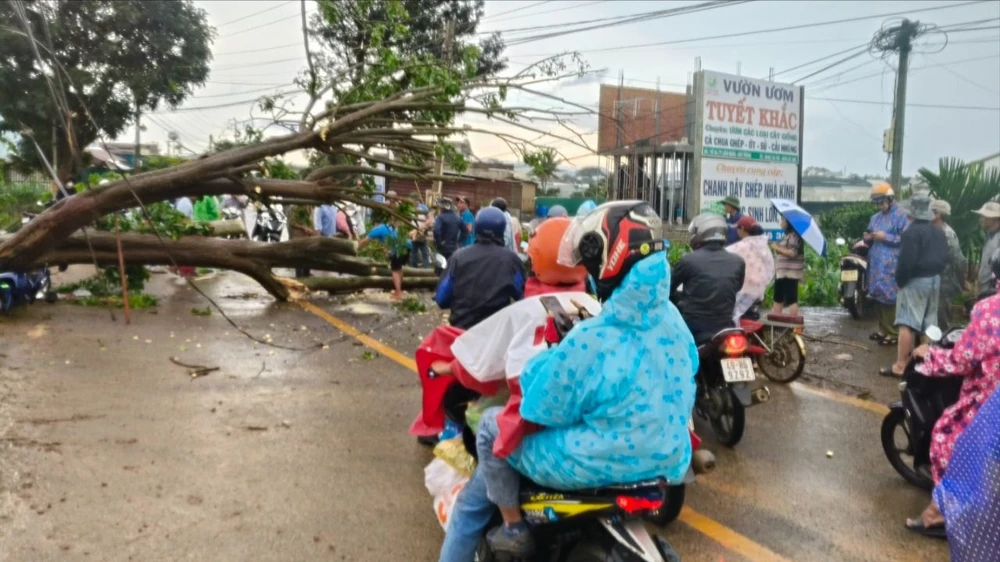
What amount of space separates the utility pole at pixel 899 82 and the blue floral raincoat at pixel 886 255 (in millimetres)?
10023

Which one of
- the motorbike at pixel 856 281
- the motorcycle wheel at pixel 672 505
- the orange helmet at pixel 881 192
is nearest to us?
the motorcycle wheel at pixel 672 505

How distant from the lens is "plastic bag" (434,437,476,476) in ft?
13.3

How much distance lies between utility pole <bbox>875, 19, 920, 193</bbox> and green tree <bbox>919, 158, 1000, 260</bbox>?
6.20 metres

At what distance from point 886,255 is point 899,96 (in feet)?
37.8

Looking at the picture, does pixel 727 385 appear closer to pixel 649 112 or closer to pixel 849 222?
pixel 849 222

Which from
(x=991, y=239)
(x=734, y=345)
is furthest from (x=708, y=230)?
(x=991, y=239)

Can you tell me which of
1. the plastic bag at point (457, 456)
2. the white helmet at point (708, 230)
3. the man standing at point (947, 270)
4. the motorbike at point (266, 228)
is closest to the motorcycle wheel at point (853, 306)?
the man standing at point (947, 270)

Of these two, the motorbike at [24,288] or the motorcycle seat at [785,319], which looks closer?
the motorcycle seat at [785,319]

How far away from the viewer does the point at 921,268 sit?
8211 mm

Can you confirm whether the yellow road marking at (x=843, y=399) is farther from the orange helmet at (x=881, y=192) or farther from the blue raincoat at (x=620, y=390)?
the blue raincoat at (x=620, y=390)

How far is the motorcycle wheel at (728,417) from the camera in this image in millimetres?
6082

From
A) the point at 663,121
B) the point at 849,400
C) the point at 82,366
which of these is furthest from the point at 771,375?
the point at 663,121

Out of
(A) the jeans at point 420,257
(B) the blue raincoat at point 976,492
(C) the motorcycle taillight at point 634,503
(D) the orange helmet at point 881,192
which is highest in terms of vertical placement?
(D) the orange helmet at point 881,192

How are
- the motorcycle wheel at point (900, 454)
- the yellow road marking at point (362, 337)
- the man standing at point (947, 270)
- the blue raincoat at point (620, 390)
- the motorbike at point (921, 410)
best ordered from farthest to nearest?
the yellow road marking at point (362, 337) → the man standing at point (947, 270) → the motorcycle wheel at point (900, 454) → the motorbike at point (921, 410) → the blue raincoat at point (620, 390)
